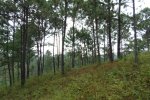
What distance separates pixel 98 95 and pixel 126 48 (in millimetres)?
46997

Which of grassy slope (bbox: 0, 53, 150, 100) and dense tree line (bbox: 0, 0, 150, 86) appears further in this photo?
dense tree line (bbox: 0, 0, 150, 86)

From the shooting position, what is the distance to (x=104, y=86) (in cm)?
2212

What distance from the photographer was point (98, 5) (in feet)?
113

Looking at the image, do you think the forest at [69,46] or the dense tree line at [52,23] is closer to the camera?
the forest at [69,46]

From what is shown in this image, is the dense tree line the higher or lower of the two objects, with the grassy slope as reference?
higher

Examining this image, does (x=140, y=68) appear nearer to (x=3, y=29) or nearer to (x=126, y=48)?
(x=3, y=29)

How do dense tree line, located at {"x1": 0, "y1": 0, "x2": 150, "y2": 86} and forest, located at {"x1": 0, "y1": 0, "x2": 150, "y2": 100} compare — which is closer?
forest, located at {"x1": 0, "y1": 0, "x2": 150, "y2": 100}

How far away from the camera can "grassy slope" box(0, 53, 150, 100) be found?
20.0 m

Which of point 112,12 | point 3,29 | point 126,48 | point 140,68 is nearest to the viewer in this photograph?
point 140,68

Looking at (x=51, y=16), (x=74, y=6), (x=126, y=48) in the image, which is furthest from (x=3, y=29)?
(x=126, y=48)

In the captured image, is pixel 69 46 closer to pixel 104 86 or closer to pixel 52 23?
pixel 52 23

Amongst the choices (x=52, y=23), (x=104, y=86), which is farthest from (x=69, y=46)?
(x=104, y=86)

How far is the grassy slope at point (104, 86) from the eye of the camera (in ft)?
65.6

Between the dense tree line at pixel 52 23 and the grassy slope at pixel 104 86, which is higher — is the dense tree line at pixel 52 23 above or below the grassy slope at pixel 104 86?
above
